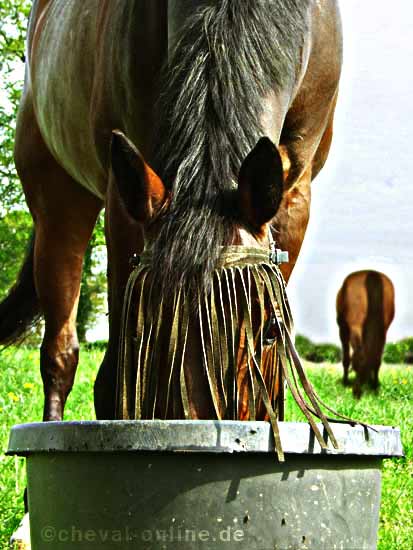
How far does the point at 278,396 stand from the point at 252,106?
2.70 ft

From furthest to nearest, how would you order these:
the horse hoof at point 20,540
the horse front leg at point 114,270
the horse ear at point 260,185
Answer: the horse hoof at point 20,540 → the horse front leg at point 114,270 → the horse ear at point 260,185

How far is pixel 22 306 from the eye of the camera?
5.93 meters

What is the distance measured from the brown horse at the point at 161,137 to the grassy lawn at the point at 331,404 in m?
0.55

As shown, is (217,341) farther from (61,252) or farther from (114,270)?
(61,252)

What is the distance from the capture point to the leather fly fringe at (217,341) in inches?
84.7

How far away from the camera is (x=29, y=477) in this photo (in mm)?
2170

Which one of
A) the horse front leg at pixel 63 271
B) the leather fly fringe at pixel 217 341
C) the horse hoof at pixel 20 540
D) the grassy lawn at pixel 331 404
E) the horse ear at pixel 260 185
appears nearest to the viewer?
the leather fly fringe at pixel 217 341

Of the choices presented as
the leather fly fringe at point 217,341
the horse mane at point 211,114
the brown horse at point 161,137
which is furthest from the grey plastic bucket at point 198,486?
the horse mane at point 211,114

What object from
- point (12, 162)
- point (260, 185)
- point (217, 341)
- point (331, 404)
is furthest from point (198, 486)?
point (12, 162)

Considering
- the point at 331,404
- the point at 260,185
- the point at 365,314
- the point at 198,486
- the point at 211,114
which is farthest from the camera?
the point at 365,314

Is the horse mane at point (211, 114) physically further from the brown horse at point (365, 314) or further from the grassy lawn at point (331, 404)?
the brown horse at point (365, 314)

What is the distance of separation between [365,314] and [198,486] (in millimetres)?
5131

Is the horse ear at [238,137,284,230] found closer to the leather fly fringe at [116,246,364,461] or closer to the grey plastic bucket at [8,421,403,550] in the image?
the leather fly fringe at [116,246,364,461]

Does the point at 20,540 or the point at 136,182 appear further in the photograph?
the point at 20,540
